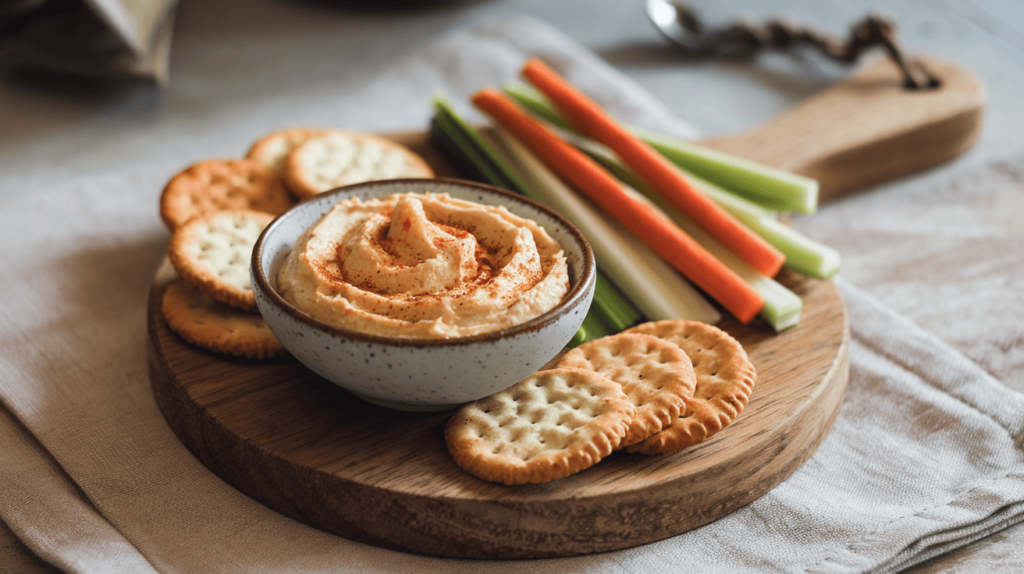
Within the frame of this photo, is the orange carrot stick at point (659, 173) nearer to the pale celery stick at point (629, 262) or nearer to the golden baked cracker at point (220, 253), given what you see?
the pale celery stick at point (629, 262)

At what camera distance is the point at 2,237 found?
342 centimetres

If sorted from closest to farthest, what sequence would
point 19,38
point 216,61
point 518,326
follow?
1. point 518,326
2. point 19,38
3. point 216,61

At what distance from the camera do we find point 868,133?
4.11 m

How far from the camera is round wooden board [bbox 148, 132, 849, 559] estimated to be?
6.88ft

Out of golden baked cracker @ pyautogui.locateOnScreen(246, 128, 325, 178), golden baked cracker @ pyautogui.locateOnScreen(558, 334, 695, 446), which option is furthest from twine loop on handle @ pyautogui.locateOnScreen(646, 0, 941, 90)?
golden baked cracker @ pyautogui.locateOnScreen(246, 128, 325, 178)

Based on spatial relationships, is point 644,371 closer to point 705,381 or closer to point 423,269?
point 705,381

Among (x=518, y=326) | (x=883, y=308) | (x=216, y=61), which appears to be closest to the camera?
(x=518, y=326)

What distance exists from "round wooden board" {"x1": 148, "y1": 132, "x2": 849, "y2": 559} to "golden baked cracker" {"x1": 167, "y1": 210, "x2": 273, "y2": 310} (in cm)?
19

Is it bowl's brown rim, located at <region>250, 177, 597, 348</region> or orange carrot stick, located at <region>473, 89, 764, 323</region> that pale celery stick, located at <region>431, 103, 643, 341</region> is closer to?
orange carrot stick, located at <region>473, 89, 764, 323</region>

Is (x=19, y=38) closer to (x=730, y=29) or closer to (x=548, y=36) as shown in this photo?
(x=548, y=36)

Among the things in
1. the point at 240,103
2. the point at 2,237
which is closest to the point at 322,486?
the point at 2,237

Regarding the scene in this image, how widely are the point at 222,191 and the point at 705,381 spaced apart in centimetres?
193

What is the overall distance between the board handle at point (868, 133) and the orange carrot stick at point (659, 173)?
81 centimetres

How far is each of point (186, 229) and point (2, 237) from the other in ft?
3.60
